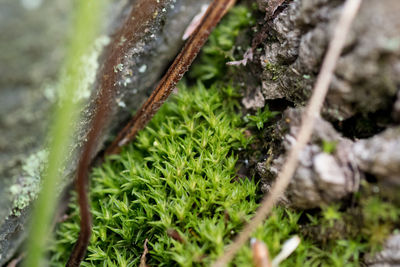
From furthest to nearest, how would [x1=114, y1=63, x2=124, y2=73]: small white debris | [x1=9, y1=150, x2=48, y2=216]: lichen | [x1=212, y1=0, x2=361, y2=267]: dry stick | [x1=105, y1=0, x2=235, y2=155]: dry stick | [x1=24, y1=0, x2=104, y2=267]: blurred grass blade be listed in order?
[x1=105, y1=0, x2=235, y2=155]: dry stick
[x1=114, y1=63, x2=124, y2=73]: small white debris
[x1=9, y1=150, x2=48, y2=216]: lichen
[x1=212, y1=0, x2=361, y2=267]: dry stick
[x1=24, y1=0, x2=104, y2=267]: blurred grass blade

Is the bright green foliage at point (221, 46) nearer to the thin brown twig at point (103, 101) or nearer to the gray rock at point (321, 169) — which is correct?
the thin brown twig at point (103, 101)

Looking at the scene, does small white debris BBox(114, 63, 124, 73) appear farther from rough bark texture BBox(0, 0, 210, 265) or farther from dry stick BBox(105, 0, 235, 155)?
dry stick BBox(105, 0, 235, 155)

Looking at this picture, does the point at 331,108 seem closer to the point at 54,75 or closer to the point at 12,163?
the point at 54,75

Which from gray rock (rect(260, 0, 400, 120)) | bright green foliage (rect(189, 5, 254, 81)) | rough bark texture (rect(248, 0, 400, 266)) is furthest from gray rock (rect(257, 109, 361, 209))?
bright green foliage (rect(189, 5, 254, 81))

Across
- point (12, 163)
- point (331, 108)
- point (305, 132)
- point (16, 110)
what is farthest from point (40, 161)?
point (331, 108)

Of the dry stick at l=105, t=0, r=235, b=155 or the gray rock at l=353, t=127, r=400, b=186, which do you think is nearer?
the gray rock at l=353, t=127, r=400, b=186

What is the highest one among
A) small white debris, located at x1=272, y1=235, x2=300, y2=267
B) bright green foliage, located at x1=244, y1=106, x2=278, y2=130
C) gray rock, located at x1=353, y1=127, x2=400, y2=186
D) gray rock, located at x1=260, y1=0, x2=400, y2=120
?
gray rock, located at x1=260, y1=0, x2=400, y2=120

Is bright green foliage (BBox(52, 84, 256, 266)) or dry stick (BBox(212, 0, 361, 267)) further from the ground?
dry stick (BBox(212, 0, 361, 267))

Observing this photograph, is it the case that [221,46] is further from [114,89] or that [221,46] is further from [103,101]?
[103,101]
